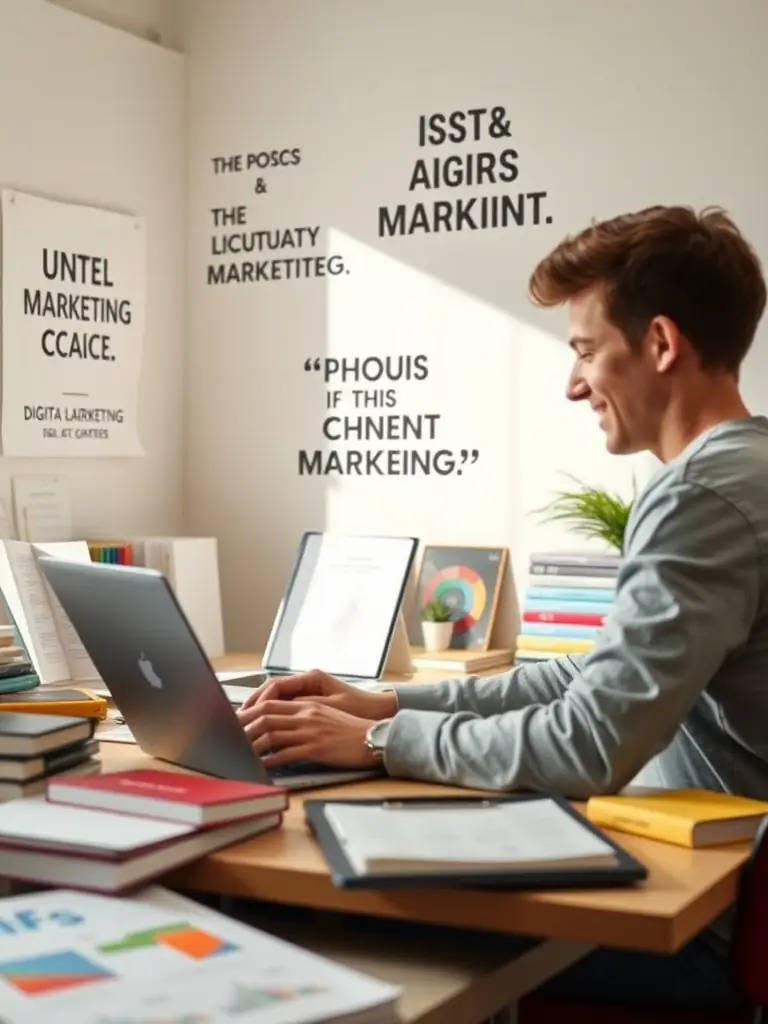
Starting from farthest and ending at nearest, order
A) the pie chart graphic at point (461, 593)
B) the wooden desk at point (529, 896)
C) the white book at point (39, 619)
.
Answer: the pie chart graphic at point (461, 593) → the white book at point (39, 619) → the wooden desk at point (529, 896)

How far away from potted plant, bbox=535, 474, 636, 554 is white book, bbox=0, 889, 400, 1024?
1798 mm

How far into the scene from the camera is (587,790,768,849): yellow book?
161 cm

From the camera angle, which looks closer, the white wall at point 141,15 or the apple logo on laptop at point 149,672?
the apple logo on laptop at point 149,672

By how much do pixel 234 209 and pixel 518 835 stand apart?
2430mm

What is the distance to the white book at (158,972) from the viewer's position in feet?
3.92

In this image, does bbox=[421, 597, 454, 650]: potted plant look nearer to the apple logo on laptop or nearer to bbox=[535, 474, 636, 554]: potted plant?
bbox=[535, 474, 636, 554]: potted plant

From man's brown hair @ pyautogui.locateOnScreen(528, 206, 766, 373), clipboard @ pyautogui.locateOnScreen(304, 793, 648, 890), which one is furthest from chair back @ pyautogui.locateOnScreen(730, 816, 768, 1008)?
man's brown hair @ pyautogui.locateOnScreen(528, 206, 766, 373)

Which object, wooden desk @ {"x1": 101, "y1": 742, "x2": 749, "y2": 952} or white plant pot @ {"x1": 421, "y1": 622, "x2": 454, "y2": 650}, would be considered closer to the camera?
wooden desk @ {"x1": 101, "y1": 742, "x2": 749, "y2": 952}

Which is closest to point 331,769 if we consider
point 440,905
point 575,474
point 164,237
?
point 440,905

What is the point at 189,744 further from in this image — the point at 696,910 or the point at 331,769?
the point at 696,910

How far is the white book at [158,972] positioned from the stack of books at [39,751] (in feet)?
0.92

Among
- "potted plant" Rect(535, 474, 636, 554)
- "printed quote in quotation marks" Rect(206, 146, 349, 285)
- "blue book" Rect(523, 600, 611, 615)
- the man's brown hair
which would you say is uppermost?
"printed quote in quotation marks" Rect(206, 146, 349, 285)

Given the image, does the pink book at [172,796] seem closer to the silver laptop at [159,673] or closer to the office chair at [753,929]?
the silver laptop at [159,673]

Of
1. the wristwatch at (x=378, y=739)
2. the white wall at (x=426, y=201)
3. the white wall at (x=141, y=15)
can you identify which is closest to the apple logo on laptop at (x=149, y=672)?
the wristwatch at (x=378, y=739)
